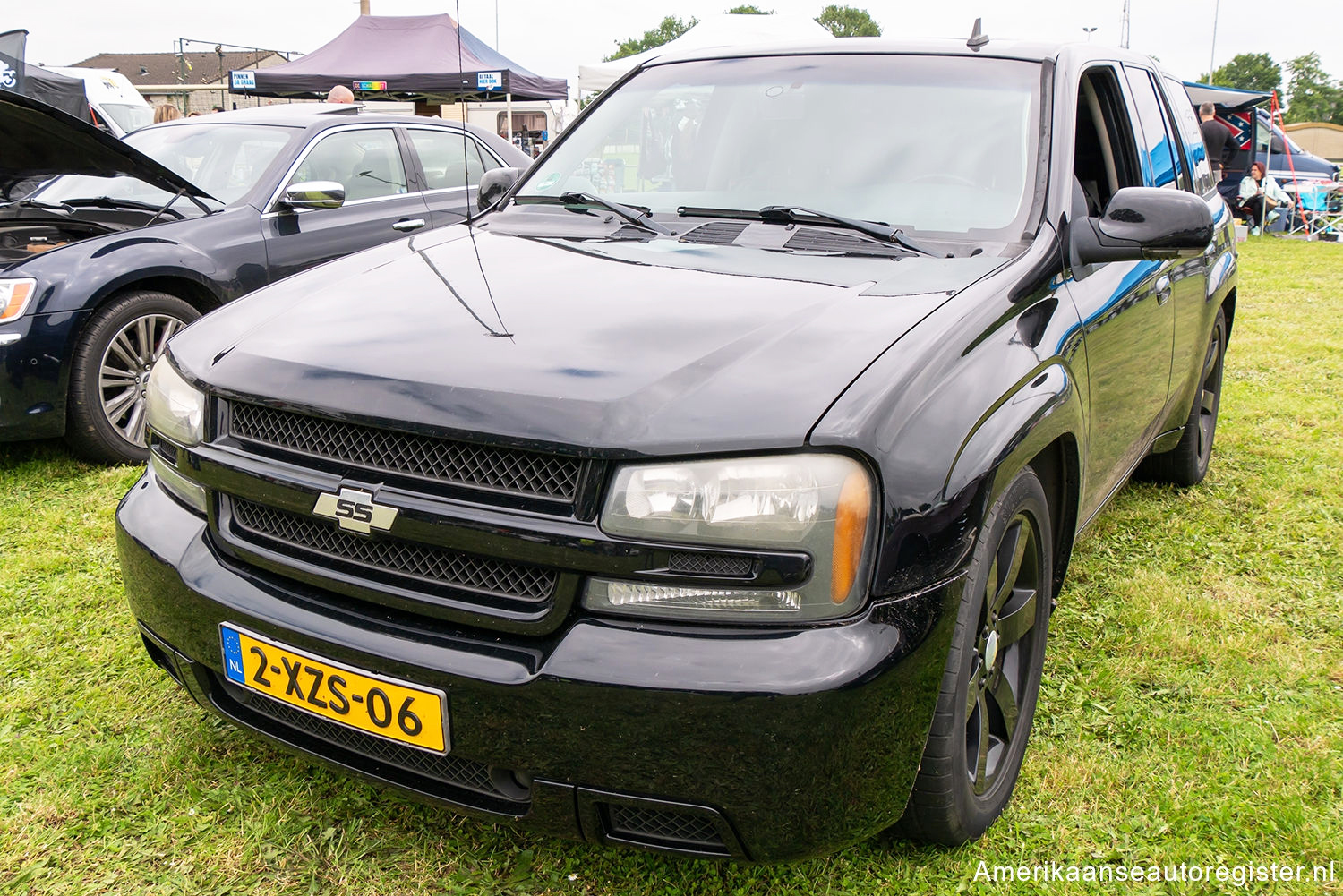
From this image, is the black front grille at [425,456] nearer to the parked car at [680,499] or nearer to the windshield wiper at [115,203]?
the parked car at [680,499]

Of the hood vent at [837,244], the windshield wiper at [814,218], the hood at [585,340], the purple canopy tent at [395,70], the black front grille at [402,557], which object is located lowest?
the black front grille at [402,557]

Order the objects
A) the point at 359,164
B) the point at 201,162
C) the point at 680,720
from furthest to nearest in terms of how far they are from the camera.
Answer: the point at 359,164 < the point at 201,162 < the point at 680,720

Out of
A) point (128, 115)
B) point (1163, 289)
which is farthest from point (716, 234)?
point (128, 115)

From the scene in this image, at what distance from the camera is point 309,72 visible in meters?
17.0

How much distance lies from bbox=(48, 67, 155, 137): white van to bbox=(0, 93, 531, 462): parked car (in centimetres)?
1126

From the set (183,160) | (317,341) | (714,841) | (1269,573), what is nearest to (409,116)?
(183,160)

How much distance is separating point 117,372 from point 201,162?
161 centimetres

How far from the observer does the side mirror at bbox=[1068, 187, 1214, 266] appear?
2.41 meters

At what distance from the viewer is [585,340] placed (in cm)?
187

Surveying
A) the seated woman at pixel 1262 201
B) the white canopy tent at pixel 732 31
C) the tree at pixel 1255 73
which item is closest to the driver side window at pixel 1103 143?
the white canopy tent at pixel 732 31

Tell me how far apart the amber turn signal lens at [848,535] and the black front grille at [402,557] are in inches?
17.7

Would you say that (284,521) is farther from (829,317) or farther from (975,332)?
(975,332)

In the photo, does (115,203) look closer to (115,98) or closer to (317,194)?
(317,194)

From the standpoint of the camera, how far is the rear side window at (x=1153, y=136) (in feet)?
11.2
